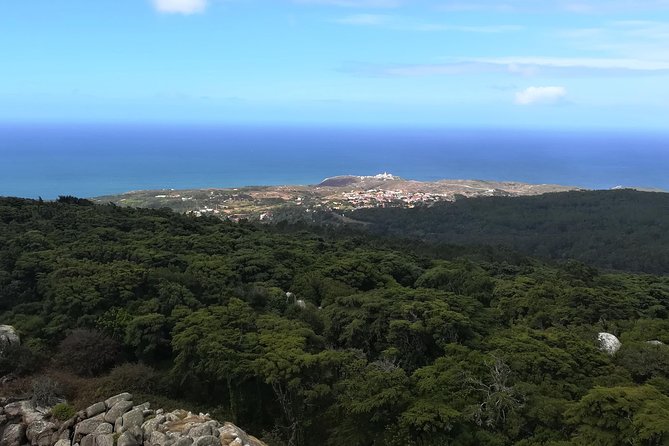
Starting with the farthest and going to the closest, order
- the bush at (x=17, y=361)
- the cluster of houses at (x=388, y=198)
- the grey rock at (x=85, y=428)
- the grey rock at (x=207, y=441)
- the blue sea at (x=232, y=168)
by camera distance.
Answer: the blue sea at (x=232, y=168)
the cluster of houses at (x=388, y=198)
the bush at (x=17, y=361)
the grey rock at (x=85, y=428)
the grey rock at (x=207, y=441)

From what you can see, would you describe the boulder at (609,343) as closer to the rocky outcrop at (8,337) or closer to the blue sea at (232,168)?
the rocky outcrop at (8,337)

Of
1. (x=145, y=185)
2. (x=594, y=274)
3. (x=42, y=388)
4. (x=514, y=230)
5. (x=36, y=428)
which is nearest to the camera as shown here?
(x=36, y=428)

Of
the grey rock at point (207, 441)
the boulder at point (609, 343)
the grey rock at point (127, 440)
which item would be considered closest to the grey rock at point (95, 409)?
the grey rock at point (127, 440)

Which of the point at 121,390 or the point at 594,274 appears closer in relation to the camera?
the point at 121,390

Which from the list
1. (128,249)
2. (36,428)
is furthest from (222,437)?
(128,249)

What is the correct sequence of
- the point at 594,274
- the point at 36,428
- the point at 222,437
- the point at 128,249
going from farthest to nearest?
the point at 594,274 < the point at 128,249 < the point at 36,428 < the point at 222,437

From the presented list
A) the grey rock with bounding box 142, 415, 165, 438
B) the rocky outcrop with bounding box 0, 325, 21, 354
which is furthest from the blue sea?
the grey rock with bounding box 142, 415, 165, 438

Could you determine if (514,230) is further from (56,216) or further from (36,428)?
(36,428)
